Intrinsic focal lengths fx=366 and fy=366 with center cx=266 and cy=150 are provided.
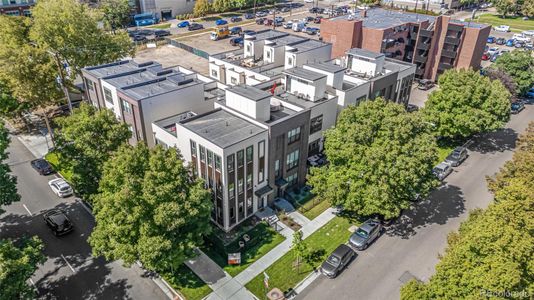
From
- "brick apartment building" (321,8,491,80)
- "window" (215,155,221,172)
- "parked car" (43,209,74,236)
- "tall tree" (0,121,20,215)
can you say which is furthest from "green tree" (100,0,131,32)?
"window" (215,155,221,172)

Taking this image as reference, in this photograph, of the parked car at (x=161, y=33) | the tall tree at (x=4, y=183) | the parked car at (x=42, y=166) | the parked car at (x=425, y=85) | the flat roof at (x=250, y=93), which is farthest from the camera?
the parked car at (x=161, y=33)

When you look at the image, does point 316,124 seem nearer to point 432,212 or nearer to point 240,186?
point 240,186

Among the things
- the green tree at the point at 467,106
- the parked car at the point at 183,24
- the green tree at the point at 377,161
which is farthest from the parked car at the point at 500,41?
the parked car at the point at 183,24

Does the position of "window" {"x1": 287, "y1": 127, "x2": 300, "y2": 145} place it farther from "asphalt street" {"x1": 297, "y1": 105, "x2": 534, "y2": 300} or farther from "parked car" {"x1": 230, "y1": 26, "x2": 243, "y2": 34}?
"parked car" {"x1": 230, "y1": 26, "x2": 243, "y2": 34}

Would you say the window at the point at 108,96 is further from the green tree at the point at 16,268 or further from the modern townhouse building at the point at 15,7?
the modern townhouse building at the point at 15,7

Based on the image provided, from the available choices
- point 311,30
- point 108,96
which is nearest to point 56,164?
point 108,96

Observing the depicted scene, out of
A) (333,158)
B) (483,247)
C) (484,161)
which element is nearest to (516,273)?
(483,247)
